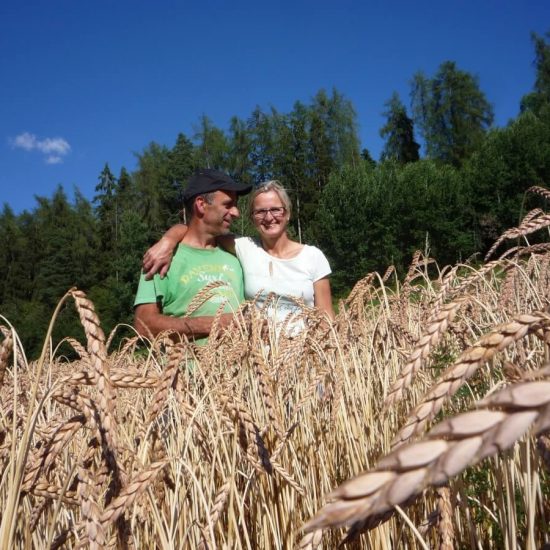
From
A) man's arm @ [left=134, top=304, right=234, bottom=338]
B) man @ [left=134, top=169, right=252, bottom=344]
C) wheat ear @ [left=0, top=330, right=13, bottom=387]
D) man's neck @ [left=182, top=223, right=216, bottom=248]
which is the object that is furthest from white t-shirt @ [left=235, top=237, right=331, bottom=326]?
wheat ear @ [left=0, top=330, right=13, bottom=387]

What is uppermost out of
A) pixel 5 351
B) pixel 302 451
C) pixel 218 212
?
pixel 218 212

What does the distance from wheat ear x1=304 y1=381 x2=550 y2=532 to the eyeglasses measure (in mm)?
3626

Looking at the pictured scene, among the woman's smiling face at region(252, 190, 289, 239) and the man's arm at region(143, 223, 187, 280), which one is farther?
the woman's smiling face at region(252, 190, 289, 239)

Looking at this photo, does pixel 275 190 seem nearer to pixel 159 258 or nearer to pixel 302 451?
pixel 159 258

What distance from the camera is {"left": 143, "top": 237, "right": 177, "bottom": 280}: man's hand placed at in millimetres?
3484

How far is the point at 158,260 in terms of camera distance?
3510 mm

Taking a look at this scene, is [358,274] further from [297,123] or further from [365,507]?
[365,507]

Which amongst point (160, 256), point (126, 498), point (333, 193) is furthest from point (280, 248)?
point (333, 193)

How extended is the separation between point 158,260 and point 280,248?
3.08ft

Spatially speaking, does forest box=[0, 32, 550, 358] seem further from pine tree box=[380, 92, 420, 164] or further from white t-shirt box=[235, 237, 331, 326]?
Result: white t-shirt box=[235, 237, 331, 326]

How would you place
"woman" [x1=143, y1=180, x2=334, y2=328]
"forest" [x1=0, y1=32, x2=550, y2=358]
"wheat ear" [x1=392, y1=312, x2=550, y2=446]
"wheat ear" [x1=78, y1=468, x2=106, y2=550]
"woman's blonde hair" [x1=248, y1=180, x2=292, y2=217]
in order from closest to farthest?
"wheat ear" [x1=392, y1=312, x2=550, y2=446] → "wheat ear" [x1=78, y1=468, x2=106, y2=550] → "woman" [x1=143, y1=180, x2=334, y2=328] → "woman's blonde hair" [x1=248, y1=180, x2=292, y2=217] → "forest" [x1=0, y1=32, x2=550, y2=358]

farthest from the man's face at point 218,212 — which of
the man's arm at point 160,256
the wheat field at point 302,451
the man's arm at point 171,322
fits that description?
the wheat field at point 302,451

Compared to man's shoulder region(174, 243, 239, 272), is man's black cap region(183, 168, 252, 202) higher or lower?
higher

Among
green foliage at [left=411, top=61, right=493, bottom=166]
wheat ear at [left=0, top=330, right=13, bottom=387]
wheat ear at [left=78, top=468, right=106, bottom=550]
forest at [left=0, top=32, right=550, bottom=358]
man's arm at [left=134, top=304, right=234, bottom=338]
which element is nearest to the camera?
wheat ear at [left=78, top=468, right=106, bottom=550]
